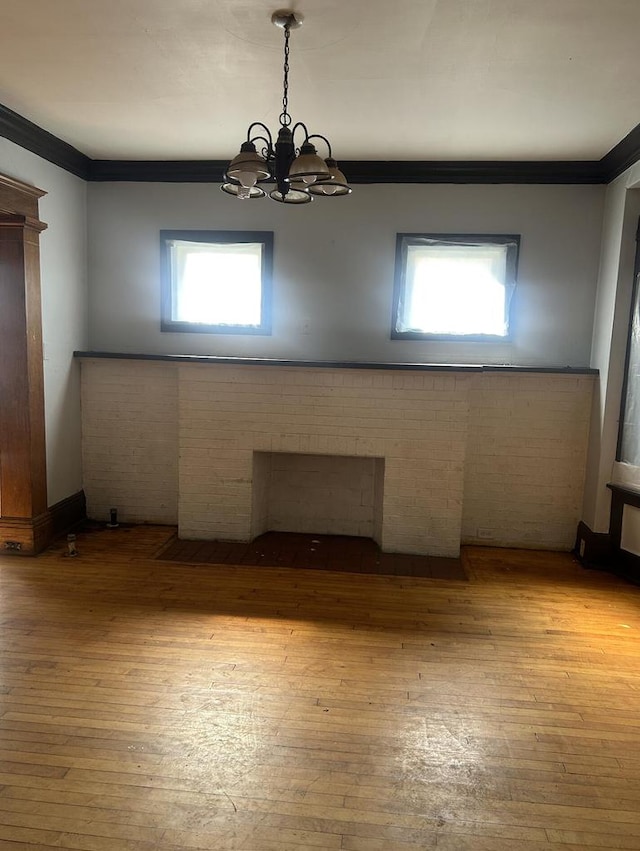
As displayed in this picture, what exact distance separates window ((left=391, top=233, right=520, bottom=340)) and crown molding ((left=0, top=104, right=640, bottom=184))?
49 cm

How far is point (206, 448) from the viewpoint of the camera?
469 cm

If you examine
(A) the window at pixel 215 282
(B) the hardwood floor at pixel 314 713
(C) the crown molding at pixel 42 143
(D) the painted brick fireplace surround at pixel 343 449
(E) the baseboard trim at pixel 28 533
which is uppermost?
(C) the crown molding at pixel 42 143

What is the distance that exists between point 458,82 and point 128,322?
3293mm

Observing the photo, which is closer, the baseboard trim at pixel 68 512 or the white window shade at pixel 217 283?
the baseboard trim at pixel 68 512

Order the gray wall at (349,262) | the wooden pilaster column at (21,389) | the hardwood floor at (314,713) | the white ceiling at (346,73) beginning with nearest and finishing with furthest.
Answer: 1. the hardwood floor at (314,713)
2. the white ceiling at (346,73)
3. the wooden pilaster column at (21,389)
4. the gray wall at (349,262)

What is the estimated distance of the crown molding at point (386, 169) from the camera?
4328 millimetres

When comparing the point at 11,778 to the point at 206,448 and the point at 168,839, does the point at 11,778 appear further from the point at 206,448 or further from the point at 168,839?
the point at 206,448

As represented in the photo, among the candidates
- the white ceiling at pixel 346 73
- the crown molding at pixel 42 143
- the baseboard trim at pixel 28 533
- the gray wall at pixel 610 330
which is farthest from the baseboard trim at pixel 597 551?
the crown molding at pixel 42 143

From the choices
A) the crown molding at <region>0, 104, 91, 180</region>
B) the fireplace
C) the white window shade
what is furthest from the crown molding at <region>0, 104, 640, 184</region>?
the fireplace

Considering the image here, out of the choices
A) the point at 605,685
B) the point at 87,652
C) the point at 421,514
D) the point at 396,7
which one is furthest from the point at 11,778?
the point at 396,7

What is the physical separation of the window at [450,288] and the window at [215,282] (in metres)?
1.16

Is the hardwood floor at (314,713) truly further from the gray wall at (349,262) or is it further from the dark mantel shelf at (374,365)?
the gray wall at (349,262)

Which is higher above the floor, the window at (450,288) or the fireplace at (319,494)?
the window at (450,288)

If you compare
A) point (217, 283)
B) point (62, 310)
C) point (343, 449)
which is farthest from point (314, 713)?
point (62, 310)
